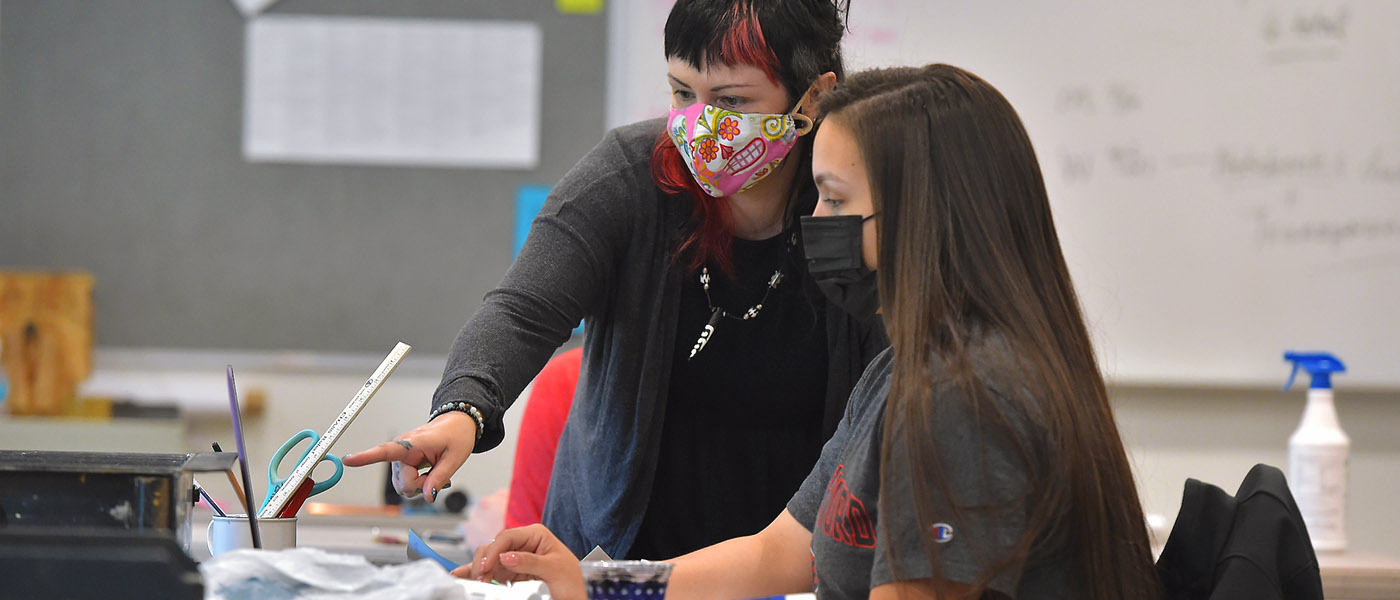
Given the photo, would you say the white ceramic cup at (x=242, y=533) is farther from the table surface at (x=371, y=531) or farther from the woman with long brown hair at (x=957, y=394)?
the table surface at (x=371, y=531)

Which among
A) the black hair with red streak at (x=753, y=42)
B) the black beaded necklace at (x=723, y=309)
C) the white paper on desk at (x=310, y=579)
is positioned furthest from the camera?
the black beaded necklace at (x=723, y=309)

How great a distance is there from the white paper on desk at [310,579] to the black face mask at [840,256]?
407 mm

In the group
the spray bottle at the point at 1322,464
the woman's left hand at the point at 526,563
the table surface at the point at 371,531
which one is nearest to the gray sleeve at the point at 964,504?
the woman's left hand at the point at 526,563

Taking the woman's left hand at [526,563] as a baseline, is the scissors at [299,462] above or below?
above

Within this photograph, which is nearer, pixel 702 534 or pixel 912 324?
pixel 912 324

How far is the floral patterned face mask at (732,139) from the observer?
→ 48.4 inches

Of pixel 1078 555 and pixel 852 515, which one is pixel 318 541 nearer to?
pixel 852 515

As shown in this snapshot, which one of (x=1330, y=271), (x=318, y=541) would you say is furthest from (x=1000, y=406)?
(x=1330, y=271)

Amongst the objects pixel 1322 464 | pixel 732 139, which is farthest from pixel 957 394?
pixel 1322 464

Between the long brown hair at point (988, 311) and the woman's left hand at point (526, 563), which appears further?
the woman's left hand at point (526, 563)

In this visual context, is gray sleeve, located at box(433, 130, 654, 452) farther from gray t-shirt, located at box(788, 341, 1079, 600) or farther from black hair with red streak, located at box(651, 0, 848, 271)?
gray t-shirt, located at box(788, 341, 1079, 600)

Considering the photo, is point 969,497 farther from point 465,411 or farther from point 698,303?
point 698,303

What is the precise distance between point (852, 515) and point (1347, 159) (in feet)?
6.24

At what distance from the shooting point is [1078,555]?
0.84 m
